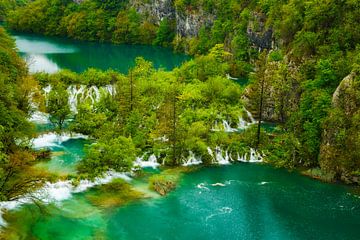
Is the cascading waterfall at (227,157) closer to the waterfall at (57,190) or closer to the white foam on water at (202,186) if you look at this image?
the white foam on water at (202,186)

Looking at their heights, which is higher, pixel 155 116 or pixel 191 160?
pixel 155 116

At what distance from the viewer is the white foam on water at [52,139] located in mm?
53406

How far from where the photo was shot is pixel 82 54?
111 metres

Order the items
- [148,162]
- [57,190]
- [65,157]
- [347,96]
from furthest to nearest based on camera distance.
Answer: [148,162] < [65,157] < [347,96] < [57,190]

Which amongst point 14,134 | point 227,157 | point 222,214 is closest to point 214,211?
point 222,214

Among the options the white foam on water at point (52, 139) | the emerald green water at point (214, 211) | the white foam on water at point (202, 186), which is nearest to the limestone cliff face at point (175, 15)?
the white foam on water at point (52, 139)

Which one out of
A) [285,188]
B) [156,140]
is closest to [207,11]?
[156,140]

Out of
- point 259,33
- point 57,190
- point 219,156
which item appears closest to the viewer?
point 57,190

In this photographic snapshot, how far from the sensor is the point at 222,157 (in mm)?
51938

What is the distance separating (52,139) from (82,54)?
194ft

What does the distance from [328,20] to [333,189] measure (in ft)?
71.6

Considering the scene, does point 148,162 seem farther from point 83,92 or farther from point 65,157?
point 83,92

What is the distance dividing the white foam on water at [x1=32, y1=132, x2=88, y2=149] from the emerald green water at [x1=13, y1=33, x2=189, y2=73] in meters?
35.8

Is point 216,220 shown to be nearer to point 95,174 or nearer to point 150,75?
point 95,174
